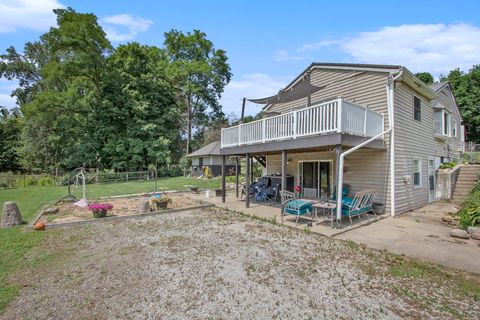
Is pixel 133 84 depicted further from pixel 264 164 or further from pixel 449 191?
pixel 449 191

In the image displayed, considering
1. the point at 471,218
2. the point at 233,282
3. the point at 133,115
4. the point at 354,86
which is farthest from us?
the point at 133,115

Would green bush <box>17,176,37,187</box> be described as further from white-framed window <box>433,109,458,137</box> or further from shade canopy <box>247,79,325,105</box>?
white-framed window <box>433,109,458,137</box>

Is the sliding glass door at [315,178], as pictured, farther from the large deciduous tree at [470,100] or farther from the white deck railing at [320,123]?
the large deciduous tree at [470,100]

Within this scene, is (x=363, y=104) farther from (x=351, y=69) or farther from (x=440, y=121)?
(x=440, y=121)

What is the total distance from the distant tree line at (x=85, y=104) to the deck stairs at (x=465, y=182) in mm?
24876

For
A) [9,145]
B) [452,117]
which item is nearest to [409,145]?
[452,117]

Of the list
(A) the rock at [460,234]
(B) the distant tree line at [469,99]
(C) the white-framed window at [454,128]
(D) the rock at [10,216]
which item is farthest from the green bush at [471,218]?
(B) the distant tree line at [469,99]

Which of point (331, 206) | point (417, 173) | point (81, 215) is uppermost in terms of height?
point (417, 173)

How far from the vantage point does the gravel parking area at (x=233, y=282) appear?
3.25m

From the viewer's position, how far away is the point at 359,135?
7852 millimetres

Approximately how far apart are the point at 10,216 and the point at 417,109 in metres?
15.3

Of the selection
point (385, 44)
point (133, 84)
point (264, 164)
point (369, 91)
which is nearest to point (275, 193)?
point (264, 164)

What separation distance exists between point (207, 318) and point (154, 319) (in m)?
0.64

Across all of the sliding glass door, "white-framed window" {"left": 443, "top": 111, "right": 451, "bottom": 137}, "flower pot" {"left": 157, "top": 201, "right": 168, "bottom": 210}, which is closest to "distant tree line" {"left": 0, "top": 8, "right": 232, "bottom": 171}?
"flower pot" {"left": 157, "top": 201, "right": 168, "bottom": 210}
